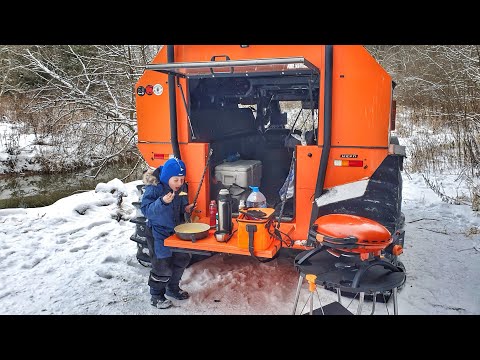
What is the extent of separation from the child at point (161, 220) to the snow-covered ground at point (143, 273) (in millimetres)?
242

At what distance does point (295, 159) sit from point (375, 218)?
95 cm

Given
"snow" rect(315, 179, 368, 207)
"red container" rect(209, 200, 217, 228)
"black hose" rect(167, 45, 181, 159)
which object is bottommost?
"red container" rect(209, 200, 217, 228)

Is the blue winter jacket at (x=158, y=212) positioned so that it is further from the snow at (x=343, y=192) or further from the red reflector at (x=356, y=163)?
the red reflector at (x=356, y=163)

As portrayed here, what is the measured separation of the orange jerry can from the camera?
3.46 meters

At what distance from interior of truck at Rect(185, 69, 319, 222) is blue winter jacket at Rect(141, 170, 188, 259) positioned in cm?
94

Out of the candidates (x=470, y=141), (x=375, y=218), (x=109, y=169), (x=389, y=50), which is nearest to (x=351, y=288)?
(x=375, y=218)

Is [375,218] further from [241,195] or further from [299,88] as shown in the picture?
[299,88]

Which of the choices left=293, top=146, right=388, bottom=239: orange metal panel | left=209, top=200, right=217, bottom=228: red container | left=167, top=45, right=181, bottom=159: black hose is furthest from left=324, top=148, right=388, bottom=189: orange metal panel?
Answer: left=167, top=45, right=181, bottom=159: black hose

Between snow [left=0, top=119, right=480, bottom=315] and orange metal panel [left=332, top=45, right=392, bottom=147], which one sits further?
snow [left=0, top=119, right=480, bottom=315]

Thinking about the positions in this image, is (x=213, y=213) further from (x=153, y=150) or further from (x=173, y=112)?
(x=173, y=112)

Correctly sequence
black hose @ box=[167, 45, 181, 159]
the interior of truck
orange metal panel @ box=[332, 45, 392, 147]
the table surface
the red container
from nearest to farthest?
1. the table surface
2. orange metal panel @ box=[332, 45, 392, 147]
3. the red container
4. black hose @ box=[167, 45, 181, 159]
5. the interior of truck

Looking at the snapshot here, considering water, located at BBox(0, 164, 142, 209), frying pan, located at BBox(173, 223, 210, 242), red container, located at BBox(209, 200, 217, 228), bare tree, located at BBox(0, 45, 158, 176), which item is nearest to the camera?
frying pan, located at BBox(173, 223, 210, 242)

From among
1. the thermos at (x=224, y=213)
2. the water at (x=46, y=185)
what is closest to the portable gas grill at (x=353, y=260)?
the thermos at (x=224, y=213)

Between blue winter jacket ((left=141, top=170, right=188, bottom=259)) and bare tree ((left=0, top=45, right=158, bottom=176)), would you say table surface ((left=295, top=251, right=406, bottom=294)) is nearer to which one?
blue winter jacket ((left=141, top=170, right=188, bottom=259))
